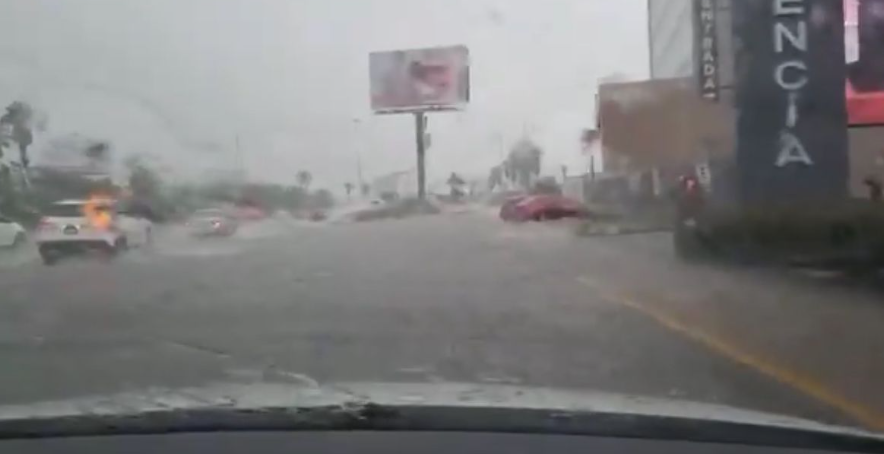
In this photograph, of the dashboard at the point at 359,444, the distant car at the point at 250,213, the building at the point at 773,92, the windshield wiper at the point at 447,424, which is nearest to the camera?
the dashboard at the point at 359,444

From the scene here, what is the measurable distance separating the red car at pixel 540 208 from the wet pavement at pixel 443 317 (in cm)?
12

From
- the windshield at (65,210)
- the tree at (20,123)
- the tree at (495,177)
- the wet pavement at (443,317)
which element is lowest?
the wet pavement at (443,317)

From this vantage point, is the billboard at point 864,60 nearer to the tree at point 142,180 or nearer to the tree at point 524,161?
the tree at point 524,161

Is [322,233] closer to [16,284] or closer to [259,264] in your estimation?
[259,264]

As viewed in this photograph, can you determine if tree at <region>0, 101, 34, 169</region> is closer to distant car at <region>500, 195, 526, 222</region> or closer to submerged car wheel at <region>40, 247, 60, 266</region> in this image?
submerged car wheel at <region>40, 247, 60, 266</region>

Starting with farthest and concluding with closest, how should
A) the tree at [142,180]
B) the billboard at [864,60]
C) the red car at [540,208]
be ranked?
the billboard at [864,60], the red car at [540,208], the tree at [142,180]

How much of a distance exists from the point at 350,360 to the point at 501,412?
4.62 meters

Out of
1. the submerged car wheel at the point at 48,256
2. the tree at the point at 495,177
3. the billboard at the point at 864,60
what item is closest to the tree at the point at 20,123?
the submerged car wheel at the point at 48,256

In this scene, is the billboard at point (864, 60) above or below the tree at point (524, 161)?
above

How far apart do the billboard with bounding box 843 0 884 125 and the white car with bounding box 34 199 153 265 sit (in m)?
9.59

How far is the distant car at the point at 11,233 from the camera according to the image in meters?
11.5

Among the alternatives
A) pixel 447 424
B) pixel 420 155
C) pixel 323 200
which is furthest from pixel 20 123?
pixel 447 424

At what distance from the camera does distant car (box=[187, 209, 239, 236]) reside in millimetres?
11531

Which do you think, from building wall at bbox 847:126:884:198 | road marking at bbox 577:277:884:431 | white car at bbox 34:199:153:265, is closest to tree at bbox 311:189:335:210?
white car at bbox 34:199:153:265
